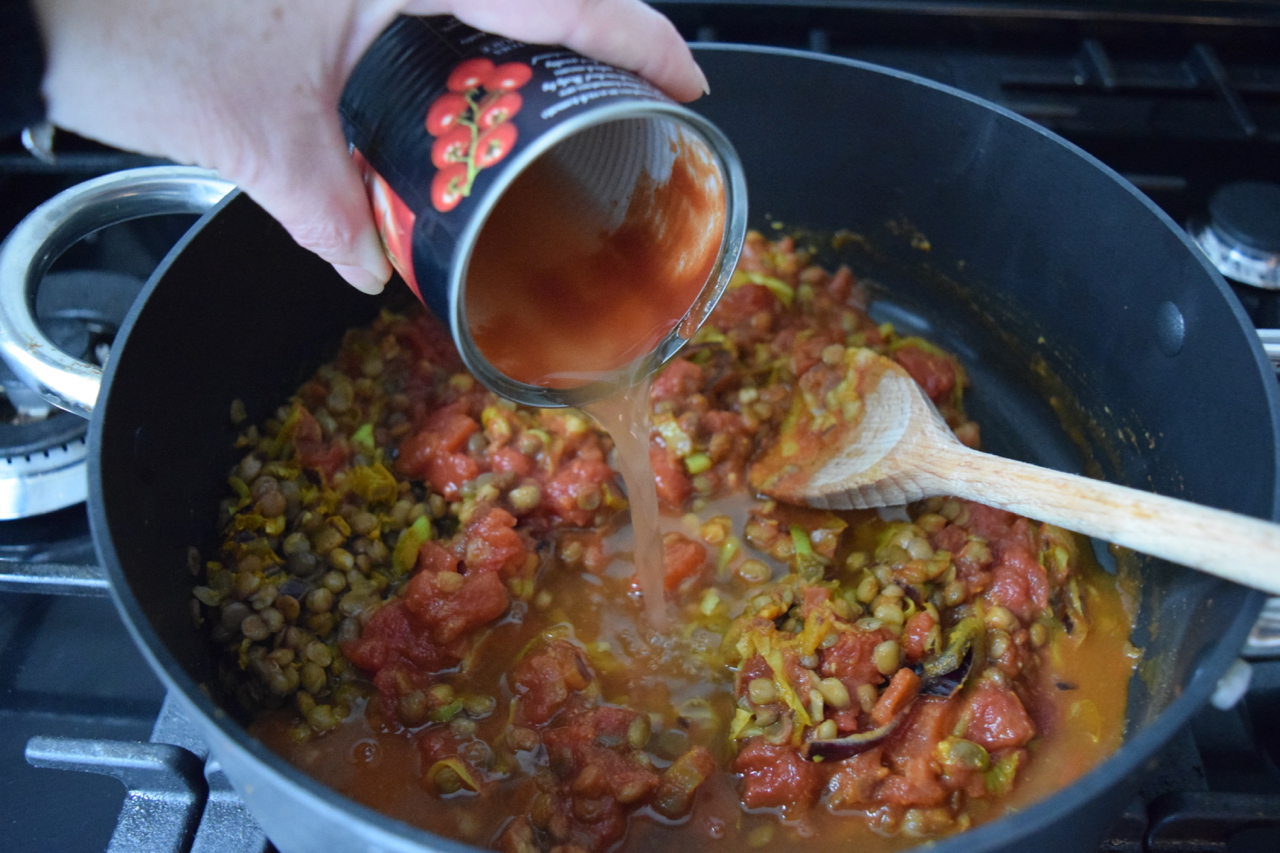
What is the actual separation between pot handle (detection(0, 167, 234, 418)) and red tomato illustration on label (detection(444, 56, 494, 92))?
945 mm

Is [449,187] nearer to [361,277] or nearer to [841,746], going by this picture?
[361,277]

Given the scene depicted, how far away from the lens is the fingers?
1.57 m

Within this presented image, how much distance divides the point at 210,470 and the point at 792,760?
1.58 meters

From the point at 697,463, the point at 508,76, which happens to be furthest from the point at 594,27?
the point at 697,463

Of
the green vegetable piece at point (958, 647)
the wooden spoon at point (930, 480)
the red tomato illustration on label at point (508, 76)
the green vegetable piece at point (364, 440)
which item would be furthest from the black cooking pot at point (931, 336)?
the red tomato illustration on label at point (508, 76)

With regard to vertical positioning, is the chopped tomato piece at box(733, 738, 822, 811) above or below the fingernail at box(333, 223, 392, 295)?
below

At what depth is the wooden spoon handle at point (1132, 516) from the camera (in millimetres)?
1624

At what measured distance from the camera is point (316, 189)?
5.28 feet

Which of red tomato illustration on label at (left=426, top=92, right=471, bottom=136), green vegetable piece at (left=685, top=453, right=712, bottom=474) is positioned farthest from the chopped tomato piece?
red tomato illustration on label at (left=426, top=92, right=471, bottom=136)

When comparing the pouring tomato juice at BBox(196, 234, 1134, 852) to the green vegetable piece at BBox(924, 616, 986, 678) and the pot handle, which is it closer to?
the green vegetable piece at BBox(924, 616, 986, 678)

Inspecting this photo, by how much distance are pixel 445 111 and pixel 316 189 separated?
0.26 metres

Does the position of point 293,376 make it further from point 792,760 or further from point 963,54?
point 963,54

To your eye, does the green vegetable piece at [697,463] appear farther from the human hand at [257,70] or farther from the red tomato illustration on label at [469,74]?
the red tomato illustration on label at [469,74]

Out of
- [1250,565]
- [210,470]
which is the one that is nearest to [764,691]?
[1250,565]
